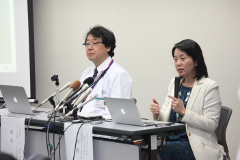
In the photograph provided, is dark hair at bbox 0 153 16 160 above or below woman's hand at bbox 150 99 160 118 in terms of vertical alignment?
above

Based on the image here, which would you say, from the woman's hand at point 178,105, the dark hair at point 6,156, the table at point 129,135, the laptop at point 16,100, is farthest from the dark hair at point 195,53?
the dark hair at point 6,156

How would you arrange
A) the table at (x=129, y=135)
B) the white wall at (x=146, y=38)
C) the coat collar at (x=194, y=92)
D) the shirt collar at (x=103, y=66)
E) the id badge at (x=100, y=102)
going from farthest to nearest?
the white wall at (x=146, y=38), the shirt collar at (x=103, y=66), the id badge at (x=100, y=102), the coat collar at (x=194, y=92), the table at (x=129, y=135)

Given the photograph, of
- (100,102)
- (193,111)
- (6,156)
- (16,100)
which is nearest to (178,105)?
Result: (193,111)

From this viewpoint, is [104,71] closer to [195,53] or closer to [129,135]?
[195,53]

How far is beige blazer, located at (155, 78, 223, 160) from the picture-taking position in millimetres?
2434

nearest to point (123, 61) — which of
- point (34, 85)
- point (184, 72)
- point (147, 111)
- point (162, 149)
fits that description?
point (147, 111)

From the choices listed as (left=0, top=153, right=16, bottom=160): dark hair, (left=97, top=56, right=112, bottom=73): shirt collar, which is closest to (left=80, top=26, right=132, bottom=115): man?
(left=97, top=56, right=112, bottom=73): shirt collar

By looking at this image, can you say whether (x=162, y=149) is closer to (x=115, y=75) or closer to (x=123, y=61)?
(x=115, y=75)

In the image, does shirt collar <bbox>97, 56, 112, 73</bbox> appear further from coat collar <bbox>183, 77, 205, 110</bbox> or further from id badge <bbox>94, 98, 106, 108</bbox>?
coat collar <bbox>183, 77, 205, 110</bbox>

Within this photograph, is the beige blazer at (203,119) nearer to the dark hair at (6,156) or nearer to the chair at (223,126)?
the chair at (223,126)

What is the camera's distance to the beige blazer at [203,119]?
7.98ft

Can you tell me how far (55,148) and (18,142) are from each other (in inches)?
11.2

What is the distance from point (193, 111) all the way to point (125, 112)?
0.64 metres

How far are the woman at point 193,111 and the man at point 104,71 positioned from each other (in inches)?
17.2
